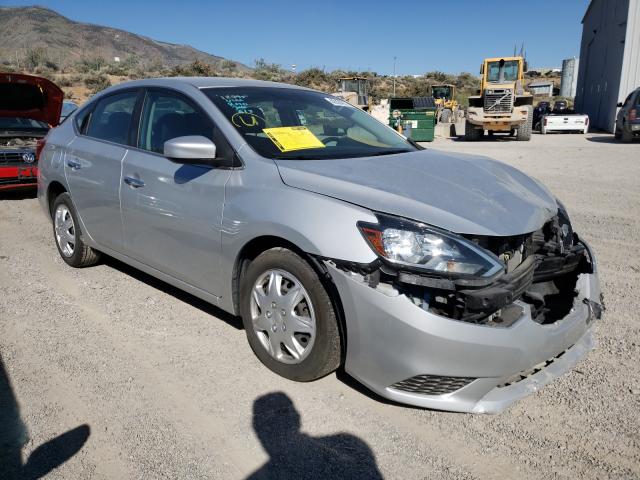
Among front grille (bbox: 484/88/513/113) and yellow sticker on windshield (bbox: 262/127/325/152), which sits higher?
front grille (bbox: 484/88/513/113)

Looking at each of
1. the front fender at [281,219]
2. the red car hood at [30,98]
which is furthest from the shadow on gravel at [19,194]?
the front fender at [281,219]

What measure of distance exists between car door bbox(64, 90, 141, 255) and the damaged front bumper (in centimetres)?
225

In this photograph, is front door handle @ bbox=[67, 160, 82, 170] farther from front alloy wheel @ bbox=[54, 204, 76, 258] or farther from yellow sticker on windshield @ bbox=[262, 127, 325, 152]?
yellow sticker on windshield @ bbox=[262, 127, 325, 152]

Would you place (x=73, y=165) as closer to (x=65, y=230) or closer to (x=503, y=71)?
(x=65, y=230)

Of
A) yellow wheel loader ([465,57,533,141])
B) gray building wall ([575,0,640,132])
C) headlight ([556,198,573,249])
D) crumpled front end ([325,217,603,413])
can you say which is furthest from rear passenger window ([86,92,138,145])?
gray building wall ([575,0,640,132])

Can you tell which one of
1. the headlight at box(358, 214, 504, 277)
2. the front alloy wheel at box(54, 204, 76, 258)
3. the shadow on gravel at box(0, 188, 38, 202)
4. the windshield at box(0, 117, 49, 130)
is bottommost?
the shadow on gravel at box(0, 188, 38, 202)

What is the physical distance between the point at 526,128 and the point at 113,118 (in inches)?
775

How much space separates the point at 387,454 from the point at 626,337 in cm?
200

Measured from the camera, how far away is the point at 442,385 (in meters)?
2.50

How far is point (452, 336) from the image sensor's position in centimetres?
236

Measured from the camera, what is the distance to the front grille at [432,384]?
247 centimetres

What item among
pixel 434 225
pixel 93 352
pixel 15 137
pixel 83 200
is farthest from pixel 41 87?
pixel 434 225

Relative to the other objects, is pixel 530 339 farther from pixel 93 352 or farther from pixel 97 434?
pixel 93 352

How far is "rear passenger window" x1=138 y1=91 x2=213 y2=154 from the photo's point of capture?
3.47 m
